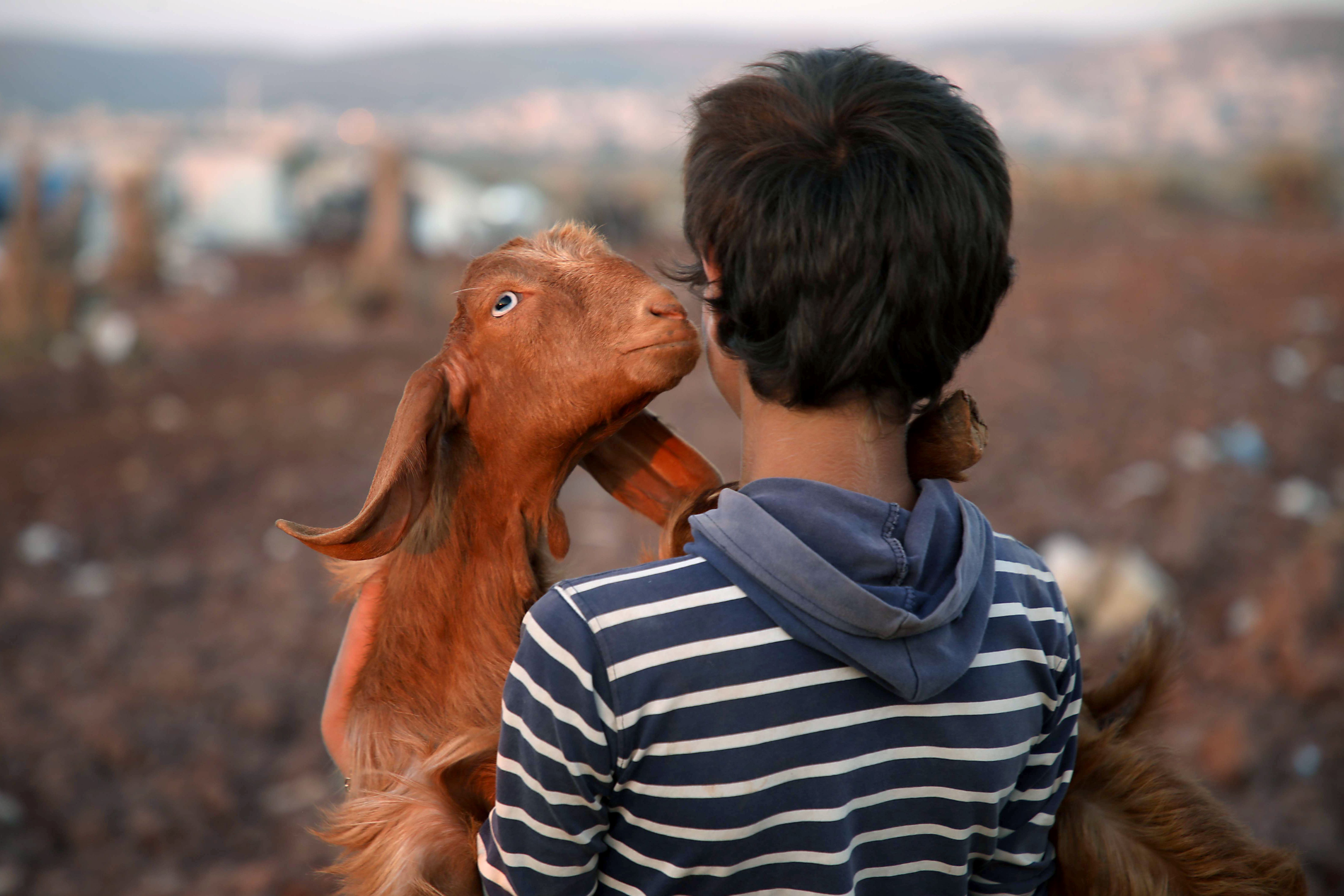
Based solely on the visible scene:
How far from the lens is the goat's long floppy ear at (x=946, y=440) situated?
4.49 feet

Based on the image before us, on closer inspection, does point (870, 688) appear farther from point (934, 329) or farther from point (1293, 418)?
point (1293, 418)

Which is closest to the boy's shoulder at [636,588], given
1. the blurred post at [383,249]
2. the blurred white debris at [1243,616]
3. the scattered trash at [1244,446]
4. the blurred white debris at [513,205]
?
the blurred white debris at [1243,616]

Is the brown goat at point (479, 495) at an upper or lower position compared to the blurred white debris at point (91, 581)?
upper

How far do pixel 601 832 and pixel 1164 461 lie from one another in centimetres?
717

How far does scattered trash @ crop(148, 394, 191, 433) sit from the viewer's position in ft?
28.0

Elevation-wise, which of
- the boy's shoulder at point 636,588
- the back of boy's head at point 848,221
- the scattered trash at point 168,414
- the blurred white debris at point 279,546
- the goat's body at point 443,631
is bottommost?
the blurred white debris at point 279,546

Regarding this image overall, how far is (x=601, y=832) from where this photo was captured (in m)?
1.22

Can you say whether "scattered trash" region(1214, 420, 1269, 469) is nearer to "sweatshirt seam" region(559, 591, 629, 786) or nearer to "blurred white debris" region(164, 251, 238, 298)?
"sweatshirt seam" region(559, 591, 629, 786)

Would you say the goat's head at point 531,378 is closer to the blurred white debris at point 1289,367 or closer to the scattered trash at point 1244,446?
the scattered trash at point 1244,446

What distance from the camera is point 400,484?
5.04 ft

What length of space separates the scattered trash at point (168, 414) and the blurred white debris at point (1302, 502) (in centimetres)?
832

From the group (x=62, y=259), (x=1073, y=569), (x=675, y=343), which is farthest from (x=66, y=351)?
(x=675, y=343)

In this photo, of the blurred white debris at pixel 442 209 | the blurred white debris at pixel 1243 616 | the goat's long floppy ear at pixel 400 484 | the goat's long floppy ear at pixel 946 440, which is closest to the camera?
the goat's long floppy ear at pixel 946 440

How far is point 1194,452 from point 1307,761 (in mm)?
3946
